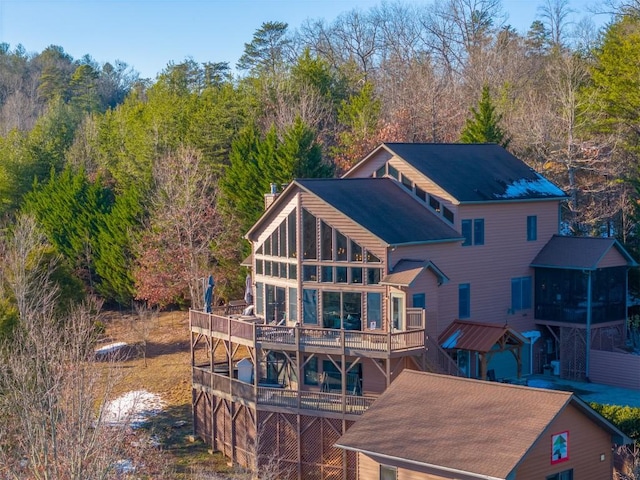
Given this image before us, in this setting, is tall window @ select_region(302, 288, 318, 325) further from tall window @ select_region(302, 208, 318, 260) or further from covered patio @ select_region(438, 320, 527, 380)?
covered patio @ select_region(438, 320, 527, 380)

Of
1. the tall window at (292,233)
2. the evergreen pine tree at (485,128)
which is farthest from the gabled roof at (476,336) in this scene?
the evergreen pine tree at (485,128)

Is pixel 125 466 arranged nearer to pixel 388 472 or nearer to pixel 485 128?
pixel 388 472

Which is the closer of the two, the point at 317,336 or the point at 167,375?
the point at 317,336

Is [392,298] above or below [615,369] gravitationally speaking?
above

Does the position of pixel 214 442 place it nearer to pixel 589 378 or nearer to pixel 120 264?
pixel 589 378

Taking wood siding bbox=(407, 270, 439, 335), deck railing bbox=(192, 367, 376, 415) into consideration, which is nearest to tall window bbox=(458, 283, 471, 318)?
wood siding bbox=(407, 270, 439, 335)

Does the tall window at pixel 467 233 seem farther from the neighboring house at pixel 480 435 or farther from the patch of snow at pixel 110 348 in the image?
the patch of snow at pixel 110 348

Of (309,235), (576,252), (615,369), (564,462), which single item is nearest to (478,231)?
(576,252)
